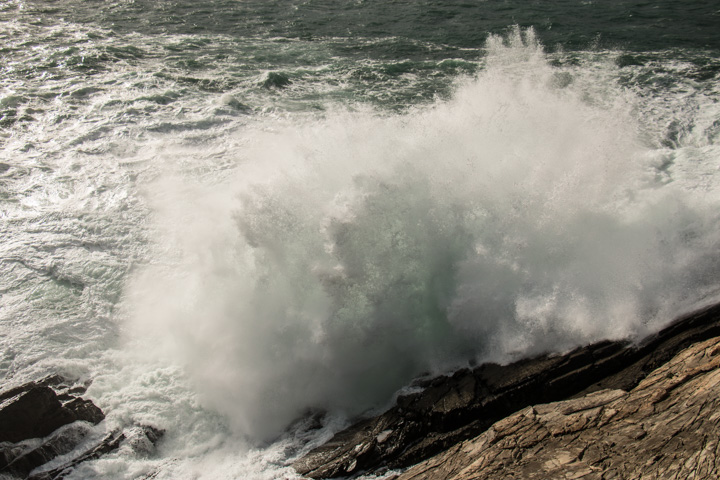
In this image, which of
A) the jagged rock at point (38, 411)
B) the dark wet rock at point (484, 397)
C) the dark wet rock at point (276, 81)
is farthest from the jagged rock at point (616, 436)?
the dark wet rock at point (276, 81)

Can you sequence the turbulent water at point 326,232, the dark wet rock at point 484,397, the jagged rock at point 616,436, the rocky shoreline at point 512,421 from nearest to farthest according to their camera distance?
the jagged rock at point 616,436, the rocky shoreline at point 512,421, the dark wet rock at point 484,397, the turbulent water at point 326,232

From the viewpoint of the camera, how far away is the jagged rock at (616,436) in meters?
4.99

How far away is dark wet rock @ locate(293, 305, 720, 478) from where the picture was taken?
696 centimetres

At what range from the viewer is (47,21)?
21.3m

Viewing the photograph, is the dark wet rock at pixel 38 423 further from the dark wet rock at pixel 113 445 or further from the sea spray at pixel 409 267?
the sea spray at pixel 409 267

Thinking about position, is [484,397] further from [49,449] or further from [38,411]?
[38,411]

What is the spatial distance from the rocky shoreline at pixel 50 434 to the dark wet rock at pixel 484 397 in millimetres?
2887

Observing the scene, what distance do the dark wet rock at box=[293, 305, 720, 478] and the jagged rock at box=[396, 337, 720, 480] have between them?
13.7 inches

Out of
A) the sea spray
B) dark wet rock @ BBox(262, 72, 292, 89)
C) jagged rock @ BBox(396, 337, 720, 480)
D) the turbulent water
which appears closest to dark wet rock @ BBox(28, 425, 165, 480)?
the turbulent water

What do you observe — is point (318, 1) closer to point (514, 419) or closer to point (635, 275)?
point (635, 275)

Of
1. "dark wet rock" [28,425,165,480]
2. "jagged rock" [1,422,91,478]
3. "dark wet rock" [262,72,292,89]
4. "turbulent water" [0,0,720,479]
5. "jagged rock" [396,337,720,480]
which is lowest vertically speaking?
"dark wet rock" [28,425,165,480]

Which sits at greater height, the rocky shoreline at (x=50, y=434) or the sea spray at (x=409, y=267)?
the sea spray at (x=409, y=267)

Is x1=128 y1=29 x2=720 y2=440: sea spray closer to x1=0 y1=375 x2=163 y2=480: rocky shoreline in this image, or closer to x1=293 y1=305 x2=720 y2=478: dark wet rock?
x1=293 y1=305 x2=720 y2=478: dark wet rock

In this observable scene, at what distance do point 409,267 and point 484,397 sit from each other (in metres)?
2.67
